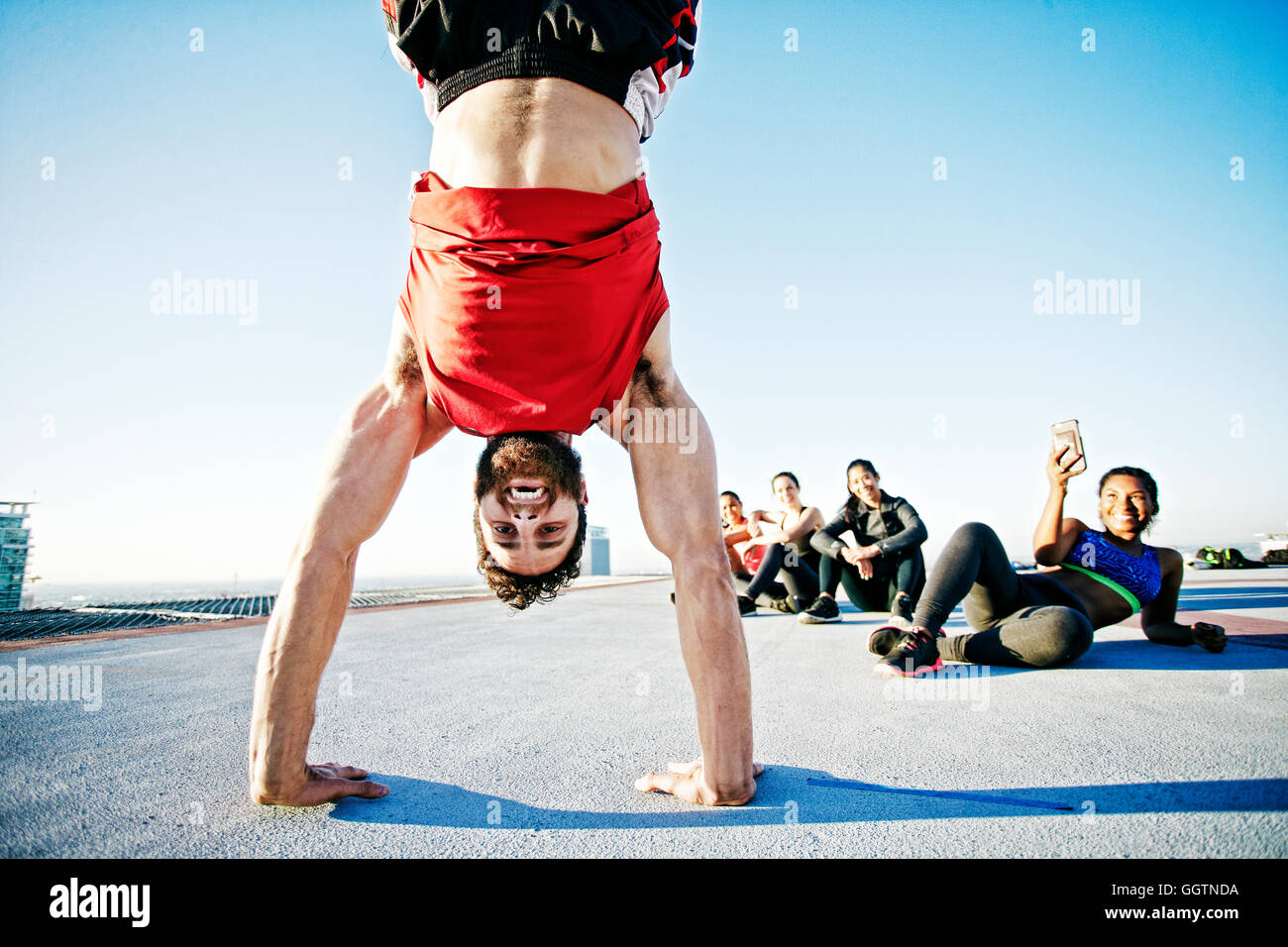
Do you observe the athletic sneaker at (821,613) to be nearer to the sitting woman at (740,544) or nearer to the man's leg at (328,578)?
the sitting woman at (740,544)

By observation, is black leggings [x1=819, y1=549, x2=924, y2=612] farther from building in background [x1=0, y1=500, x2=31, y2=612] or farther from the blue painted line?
building in background [x1=0, y1=500, x2=31, y2=612]

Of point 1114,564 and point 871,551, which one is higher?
point 1114,564

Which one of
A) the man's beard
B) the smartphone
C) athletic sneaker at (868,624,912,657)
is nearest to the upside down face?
the man's beard

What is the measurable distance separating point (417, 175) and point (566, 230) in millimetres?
499

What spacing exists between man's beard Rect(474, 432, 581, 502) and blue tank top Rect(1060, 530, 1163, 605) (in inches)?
109

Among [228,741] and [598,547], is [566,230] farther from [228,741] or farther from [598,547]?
[598,547]

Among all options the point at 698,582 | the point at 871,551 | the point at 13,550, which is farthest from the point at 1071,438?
the point at 13,550

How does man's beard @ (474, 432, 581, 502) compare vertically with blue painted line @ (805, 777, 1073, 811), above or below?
above

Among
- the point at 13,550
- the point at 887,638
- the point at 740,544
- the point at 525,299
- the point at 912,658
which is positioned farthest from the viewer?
the point at 13,550

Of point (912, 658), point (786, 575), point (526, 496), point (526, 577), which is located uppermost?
point (526, 496)

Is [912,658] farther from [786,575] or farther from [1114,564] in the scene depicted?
[786,575]

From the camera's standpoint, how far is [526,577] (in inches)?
69.8

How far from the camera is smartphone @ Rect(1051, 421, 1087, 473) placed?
282 centimetres

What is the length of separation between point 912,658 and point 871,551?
205 centimetres
